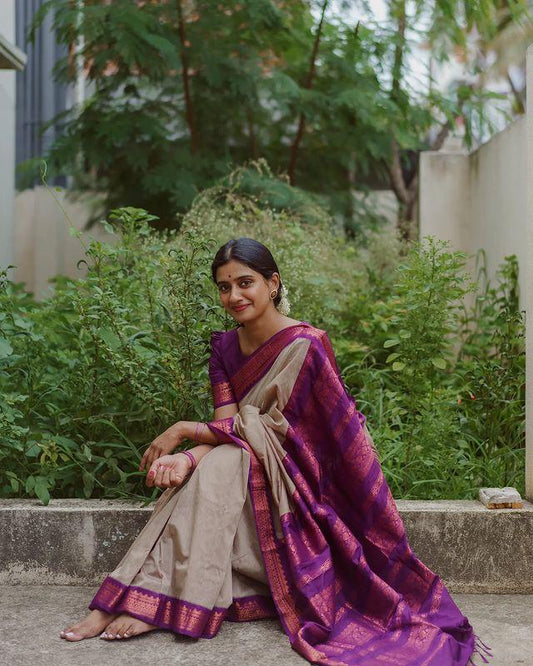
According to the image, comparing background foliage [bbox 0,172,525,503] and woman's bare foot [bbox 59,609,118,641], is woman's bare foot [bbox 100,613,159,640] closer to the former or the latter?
woman's bare foot [bbox 59,609,118,641]

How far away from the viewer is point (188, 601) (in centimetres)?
274

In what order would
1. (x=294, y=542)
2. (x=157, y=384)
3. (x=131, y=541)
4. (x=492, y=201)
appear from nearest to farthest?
(x=294, y=542) → (x=131, y=541) → (x=157, y=384) → (x=492, y=201)

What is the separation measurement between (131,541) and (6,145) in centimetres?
518

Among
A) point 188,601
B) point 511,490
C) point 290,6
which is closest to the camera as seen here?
point 188,601

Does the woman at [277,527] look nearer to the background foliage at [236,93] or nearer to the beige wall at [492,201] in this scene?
the beige wall at [492,201]

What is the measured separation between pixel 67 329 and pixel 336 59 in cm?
503

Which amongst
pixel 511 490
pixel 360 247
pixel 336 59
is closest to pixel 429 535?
pixel 511 490

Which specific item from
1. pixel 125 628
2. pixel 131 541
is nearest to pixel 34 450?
pixel 131 541

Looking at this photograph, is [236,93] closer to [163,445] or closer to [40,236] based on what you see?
[40,236]

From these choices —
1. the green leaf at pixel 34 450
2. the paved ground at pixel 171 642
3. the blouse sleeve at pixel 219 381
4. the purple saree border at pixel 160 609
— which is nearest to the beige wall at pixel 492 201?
the paved ground at pixel 171 642

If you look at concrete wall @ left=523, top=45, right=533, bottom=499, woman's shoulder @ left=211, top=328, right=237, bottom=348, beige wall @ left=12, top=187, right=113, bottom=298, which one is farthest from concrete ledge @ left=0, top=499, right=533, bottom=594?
beige wall @ left=12, top=187, right=113, bottom=298

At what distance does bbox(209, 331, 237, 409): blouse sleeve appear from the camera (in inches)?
124

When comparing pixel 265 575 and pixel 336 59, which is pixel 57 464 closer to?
pixel 265 575

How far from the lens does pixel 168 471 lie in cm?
285
